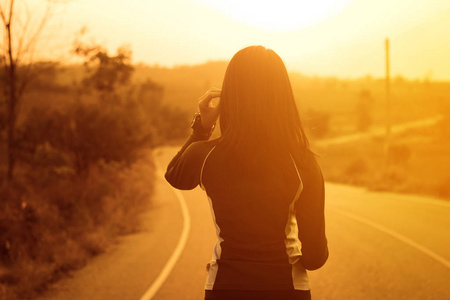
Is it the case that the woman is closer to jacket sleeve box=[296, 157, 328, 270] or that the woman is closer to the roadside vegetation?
jacket sleeve box=[296, 157, 328, 270]

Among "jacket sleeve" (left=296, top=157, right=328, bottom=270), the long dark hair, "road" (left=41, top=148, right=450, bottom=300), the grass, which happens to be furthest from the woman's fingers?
the grass

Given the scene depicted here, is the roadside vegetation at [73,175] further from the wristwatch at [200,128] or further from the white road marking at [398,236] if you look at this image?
the wristwatch at [200,128]

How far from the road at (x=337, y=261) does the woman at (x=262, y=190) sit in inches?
200

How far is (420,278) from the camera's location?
8.09 m

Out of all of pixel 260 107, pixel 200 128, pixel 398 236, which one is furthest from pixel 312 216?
pixel 398 236

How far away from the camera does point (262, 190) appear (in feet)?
6.95

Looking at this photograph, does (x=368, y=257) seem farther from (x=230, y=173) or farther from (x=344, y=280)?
(x=230, y=173)

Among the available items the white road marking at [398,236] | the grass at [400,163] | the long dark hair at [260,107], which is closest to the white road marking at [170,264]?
the white road marking at [398,236]

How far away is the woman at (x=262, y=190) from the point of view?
6.86 feet

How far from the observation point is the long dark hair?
7.05 ft

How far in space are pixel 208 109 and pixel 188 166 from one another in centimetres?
29

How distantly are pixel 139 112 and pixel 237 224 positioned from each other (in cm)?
2022

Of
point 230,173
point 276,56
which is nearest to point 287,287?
point 230,173

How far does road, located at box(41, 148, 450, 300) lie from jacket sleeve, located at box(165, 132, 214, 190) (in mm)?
4996
